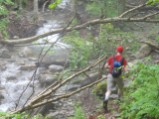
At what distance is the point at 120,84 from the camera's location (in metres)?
9.24

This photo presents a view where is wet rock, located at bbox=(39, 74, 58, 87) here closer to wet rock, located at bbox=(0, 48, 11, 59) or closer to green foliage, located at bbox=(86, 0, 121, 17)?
wet rock, located at bbox=(0, 48, 11, 59)

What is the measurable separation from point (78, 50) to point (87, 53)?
0.41 meters

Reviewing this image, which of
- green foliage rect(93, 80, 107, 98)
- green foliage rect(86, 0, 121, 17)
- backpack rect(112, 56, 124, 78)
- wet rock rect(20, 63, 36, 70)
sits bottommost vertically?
green foliage rect(93, 80, 107, 98)

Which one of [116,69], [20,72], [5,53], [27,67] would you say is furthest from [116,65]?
[27,67]

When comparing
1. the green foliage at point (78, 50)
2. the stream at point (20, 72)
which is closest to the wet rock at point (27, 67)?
the stream at point (20, 72)

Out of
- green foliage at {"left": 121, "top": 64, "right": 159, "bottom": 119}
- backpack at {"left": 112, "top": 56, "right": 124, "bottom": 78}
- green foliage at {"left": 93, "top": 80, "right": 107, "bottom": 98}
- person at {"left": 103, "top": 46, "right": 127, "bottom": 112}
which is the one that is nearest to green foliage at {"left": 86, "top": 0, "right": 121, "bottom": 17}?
person at {"left": 103, "top": 46, "right": 127, "bottom": 112}

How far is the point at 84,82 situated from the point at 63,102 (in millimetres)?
2040

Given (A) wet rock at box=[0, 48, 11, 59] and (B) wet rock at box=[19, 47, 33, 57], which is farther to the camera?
(B) wet rock at box=[19, 47, 33, 57]

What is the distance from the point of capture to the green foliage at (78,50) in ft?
39.0

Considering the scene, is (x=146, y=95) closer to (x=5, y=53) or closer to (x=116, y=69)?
(x=116, y=69)

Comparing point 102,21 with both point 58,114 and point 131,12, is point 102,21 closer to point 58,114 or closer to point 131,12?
point 131,12

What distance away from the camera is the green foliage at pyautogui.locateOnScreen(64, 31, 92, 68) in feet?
39.0

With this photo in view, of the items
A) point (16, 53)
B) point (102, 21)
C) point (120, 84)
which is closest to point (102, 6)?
point (102, 21)

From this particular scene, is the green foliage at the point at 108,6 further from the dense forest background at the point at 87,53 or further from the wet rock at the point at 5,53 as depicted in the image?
the wet rock at the point at 5,53
